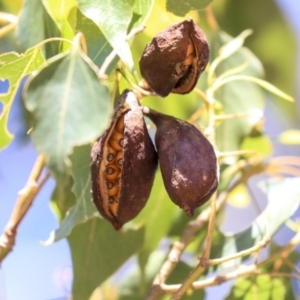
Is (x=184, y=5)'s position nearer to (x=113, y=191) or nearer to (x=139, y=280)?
(x=113, y=191)

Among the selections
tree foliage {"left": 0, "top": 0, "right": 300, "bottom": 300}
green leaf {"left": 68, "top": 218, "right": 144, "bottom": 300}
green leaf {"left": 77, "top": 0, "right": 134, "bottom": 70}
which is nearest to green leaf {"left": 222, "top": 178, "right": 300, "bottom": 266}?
tree foliage {"left": 0, "top": 0, "right": 300, "bottom": 300}

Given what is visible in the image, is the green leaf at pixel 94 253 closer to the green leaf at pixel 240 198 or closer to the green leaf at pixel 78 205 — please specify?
the green leaf at pixel 78 205

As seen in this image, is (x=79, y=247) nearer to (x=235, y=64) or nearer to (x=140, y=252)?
(x=140, y=252)

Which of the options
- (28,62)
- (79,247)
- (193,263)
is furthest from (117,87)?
(193,263)

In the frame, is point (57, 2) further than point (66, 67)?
Yes

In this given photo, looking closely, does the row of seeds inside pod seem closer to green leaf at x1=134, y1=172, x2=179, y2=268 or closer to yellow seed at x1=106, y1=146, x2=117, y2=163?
yellow seed at x1=106, y1=146, x2=117, y2=163
